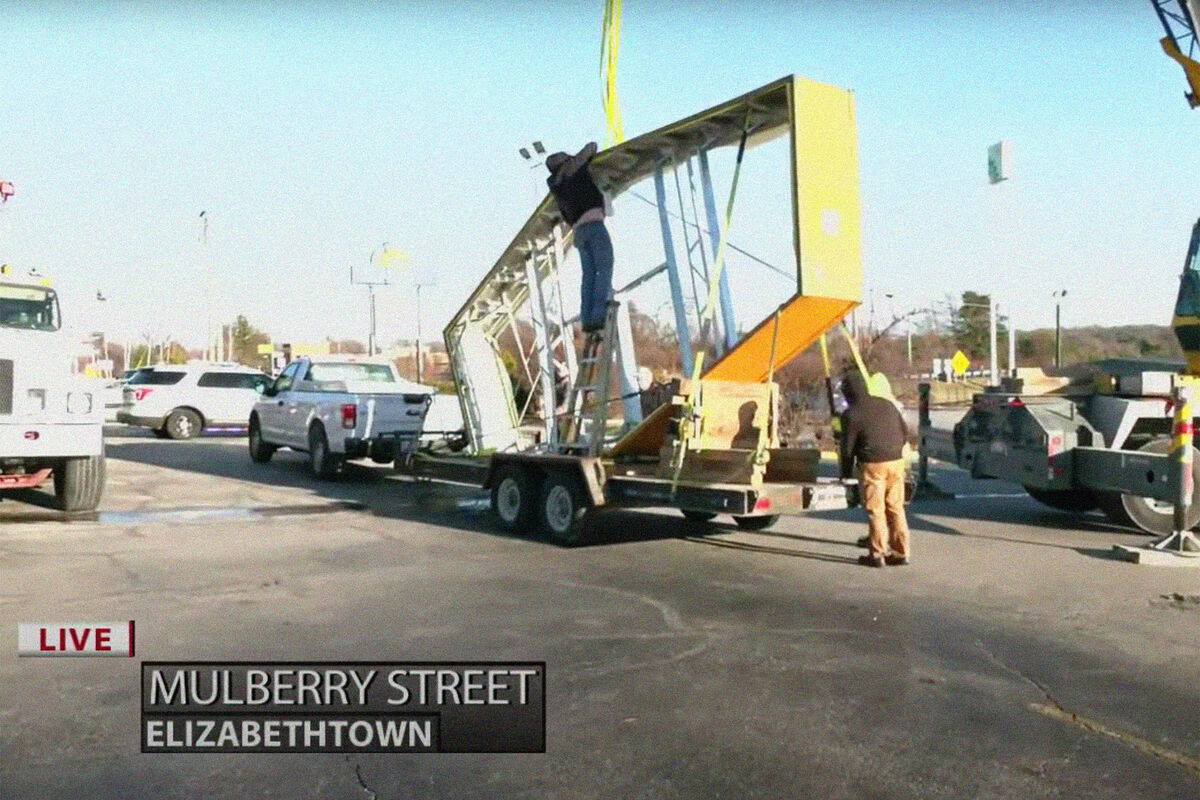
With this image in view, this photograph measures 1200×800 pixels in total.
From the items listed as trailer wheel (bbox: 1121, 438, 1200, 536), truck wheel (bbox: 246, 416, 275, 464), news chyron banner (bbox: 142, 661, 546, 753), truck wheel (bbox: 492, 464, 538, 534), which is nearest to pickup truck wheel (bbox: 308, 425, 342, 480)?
truck wheel (bbox: 246, 416, 275, 464)

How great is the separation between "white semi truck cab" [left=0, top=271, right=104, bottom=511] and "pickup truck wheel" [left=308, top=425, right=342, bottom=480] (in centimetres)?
410

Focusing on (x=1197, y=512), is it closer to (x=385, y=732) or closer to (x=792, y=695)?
(x=792, y=695)

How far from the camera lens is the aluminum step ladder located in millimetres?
10523

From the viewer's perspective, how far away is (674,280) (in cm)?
1016

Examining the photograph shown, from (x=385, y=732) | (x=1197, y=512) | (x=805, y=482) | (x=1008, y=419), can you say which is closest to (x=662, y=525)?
(x=805, y=482)

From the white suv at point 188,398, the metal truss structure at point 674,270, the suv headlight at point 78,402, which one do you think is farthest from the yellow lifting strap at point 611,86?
the white suv at point 188,398

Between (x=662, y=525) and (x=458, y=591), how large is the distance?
13.0ft

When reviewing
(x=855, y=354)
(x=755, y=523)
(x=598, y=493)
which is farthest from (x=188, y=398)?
(x=855, y=354)

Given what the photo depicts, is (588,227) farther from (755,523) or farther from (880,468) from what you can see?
(880,468)

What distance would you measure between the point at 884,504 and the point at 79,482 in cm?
831

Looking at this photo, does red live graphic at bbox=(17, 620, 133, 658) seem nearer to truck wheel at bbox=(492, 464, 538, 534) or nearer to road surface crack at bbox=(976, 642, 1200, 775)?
truck wheel at bbox=(492, 464, 538, 534)

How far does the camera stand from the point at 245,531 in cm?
1138

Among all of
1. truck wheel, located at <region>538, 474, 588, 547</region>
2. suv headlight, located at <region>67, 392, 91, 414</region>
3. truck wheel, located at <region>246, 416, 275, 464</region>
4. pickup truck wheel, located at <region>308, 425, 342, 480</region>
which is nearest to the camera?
truck wheel, located at <region>538, 474, 588, 547</region>

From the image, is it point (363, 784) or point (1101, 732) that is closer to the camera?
point (363, 784)
